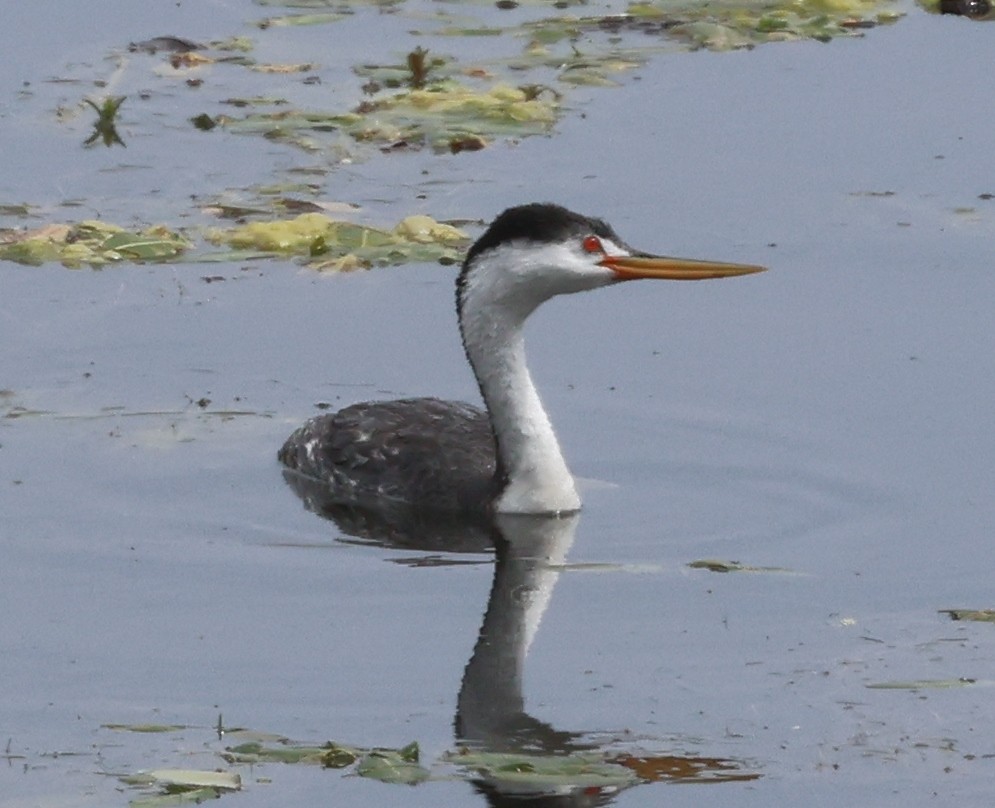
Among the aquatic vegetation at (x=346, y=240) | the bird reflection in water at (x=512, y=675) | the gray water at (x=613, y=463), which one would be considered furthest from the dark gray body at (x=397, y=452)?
the aquatic vegetation at (x=346, y=240)

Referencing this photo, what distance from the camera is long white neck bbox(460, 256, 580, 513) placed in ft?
39.0

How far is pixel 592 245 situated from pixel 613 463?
3.83 ft

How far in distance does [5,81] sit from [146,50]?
1177 millimetres

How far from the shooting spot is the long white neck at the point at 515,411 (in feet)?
39.0

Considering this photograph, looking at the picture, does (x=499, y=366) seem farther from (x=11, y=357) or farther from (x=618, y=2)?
(x=618, y=2)

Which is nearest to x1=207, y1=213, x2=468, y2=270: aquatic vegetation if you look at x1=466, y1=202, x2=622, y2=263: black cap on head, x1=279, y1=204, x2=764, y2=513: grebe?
x1=279, y1=204, x2=764, y2=513: grebe

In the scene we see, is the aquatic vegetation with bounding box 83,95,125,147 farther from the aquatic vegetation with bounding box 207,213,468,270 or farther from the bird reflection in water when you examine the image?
→ the bird reflection in water

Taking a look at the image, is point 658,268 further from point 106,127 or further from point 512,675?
point 106,127

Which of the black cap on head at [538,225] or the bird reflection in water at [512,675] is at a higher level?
the black cap on head at [538,225]

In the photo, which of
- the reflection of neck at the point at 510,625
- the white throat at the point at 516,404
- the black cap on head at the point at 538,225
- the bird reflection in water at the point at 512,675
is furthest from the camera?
the white throat at the point at 516,404

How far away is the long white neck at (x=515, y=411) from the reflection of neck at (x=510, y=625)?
0.10m

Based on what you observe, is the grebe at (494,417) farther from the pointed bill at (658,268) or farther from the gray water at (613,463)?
the gray water at (613,463)

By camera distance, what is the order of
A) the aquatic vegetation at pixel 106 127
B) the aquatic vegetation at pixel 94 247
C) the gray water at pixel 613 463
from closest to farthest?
the gray water at pixel 613 463
the aquatic vegetation at pixel 94 247
the aquatic vegetation at pixel 106 127

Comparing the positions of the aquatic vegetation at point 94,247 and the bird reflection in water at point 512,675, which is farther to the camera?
the aquatic vegetation at point 94,247
